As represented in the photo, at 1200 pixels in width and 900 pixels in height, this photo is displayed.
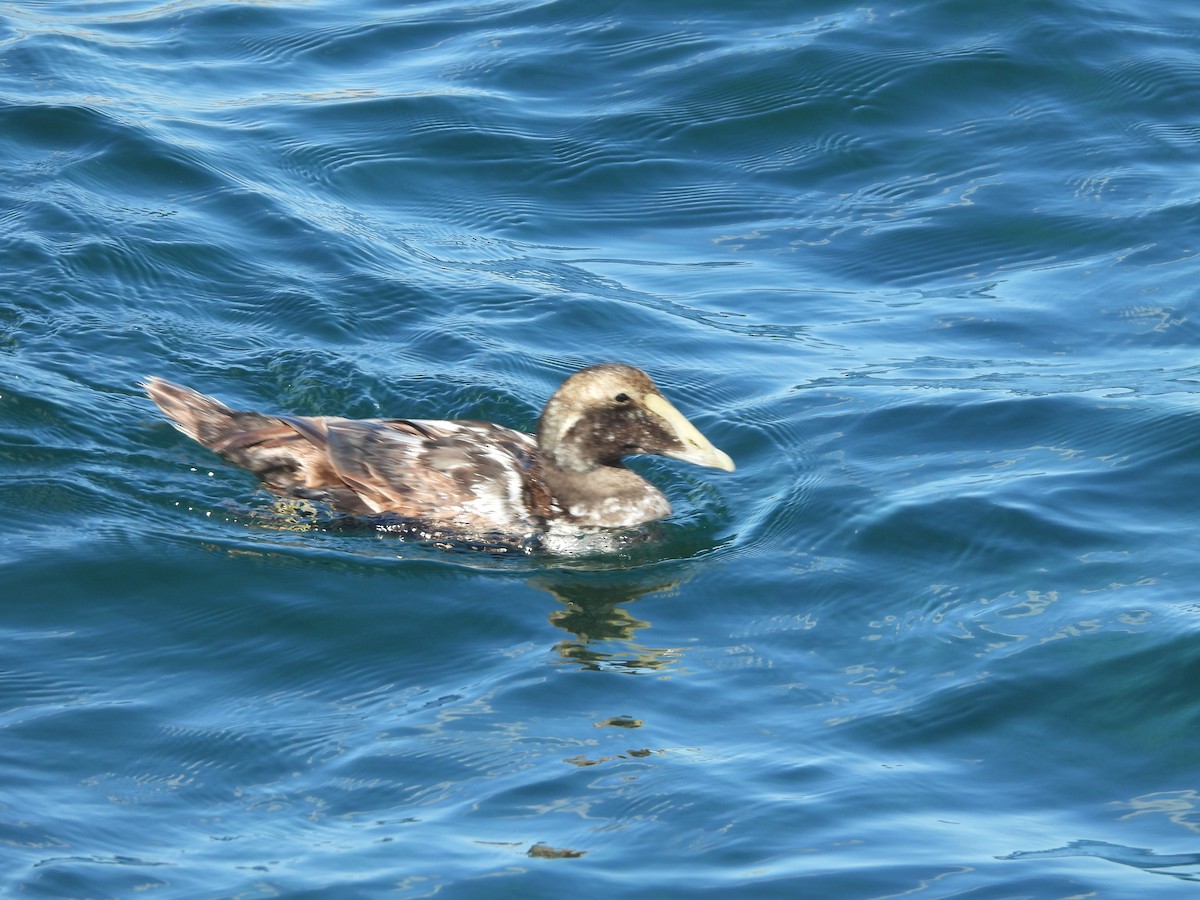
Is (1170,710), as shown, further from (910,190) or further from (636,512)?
(910,190)

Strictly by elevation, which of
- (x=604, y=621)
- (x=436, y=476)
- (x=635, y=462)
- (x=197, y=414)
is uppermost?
(x=635, y=462)

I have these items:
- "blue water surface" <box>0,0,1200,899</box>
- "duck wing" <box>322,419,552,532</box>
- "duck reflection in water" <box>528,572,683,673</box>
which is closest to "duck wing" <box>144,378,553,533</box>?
"duck wing" <box>322,419,552,532</box>

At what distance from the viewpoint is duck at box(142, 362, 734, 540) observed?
26.6ft

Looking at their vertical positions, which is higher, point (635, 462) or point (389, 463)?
point (635, 462)

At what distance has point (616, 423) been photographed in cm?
820

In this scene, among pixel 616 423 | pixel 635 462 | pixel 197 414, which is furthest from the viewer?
pixel 635 462

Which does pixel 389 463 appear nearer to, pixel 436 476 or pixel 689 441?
pixel 436 476

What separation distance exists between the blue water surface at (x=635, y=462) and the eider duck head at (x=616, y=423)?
17.5 inches

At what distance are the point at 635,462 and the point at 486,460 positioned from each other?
1287mm

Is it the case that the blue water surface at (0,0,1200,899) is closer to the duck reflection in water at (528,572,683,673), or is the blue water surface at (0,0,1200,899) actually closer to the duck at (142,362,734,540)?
the duck reflection in water at (528,572,683,673)

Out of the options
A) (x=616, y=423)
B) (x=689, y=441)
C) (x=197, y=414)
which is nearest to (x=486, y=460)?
(x=616, y=423)

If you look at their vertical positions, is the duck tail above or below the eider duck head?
above

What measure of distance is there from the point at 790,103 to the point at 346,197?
3.44 meters

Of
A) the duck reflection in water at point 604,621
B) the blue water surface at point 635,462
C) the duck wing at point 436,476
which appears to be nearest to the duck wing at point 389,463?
the duck wing at point 436,476
